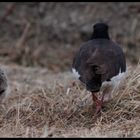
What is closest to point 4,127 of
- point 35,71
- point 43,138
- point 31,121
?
point 31,121

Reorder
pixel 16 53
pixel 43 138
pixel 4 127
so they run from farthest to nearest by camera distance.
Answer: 1. pixel 16 53
2. pixel 4 127
3. pixel 43 138

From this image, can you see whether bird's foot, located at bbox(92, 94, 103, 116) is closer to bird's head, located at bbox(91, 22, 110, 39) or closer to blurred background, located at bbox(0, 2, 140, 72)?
bird's head, located at bbox(91, 22, 110, 39)

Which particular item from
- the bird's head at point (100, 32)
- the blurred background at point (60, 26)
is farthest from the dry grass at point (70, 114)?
the blurred background at point (60, 26)

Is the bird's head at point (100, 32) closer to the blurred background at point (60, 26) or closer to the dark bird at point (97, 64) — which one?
the dark bird at point (97, 64)

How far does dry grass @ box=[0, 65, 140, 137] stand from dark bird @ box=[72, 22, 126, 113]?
0.27 meters

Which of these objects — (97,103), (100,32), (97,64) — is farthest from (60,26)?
(97,64)

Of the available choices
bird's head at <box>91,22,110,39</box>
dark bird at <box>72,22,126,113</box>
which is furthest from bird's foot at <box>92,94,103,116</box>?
bird's head at <box>91,22,110,39</box>

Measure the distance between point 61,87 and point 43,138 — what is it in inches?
110

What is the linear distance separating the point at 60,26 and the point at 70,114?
23.0ft

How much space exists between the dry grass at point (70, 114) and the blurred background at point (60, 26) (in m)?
4.63

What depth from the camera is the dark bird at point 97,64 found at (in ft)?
24.7

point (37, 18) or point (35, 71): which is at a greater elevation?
point (37, 18)

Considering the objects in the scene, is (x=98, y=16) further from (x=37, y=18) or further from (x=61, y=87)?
(x=61, y=87)

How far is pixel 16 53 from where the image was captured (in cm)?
1391
